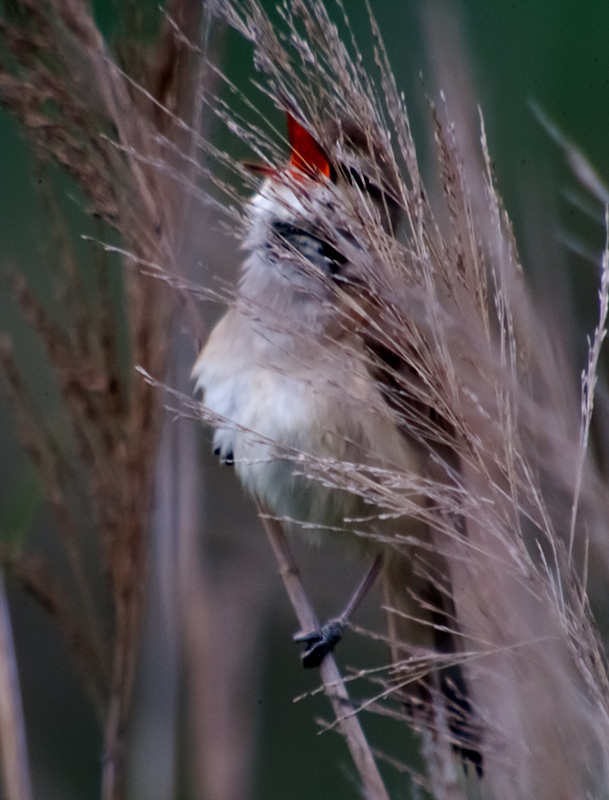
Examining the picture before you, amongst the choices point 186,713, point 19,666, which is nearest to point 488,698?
point 186,713

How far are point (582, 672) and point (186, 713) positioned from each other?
1.44 m

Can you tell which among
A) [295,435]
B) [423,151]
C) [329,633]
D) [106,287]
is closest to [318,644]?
[329,633]

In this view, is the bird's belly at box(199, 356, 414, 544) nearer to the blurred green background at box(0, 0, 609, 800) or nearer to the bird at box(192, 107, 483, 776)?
the bird at box(192, 107, 483, 776)

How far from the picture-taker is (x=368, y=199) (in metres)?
Answer: 0.66

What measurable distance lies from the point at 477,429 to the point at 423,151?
85cm

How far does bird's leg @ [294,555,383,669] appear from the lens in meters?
1.11

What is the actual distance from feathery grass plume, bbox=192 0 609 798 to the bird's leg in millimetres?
414

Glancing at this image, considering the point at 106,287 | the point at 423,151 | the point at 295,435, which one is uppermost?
the point at 423,151

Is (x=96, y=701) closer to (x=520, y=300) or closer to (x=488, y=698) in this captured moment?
(x=488, y=698)

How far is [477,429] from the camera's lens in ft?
2.03

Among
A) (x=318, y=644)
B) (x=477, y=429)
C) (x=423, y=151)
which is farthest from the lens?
(x=423, y=151)

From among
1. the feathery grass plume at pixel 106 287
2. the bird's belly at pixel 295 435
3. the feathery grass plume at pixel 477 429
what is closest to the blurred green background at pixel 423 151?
the feathery grass plume at pixel 106 287

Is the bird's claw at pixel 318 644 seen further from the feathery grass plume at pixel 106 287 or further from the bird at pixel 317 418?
the feathery grass plume at pixel 106 287

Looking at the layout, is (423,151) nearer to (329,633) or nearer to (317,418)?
(317,418)
